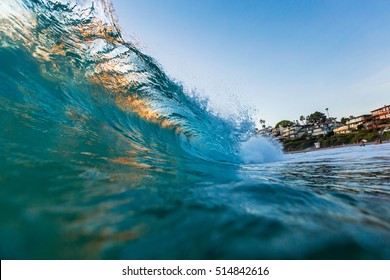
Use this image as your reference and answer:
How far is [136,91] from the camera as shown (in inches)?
280

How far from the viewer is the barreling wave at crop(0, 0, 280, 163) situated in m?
4.45

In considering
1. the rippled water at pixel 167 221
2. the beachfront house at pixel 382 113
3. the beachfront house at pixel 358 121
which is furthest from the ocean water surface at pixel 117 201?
the beachfront house at pixel 358 121

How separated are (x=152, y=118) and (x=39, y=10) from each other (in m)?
3.72

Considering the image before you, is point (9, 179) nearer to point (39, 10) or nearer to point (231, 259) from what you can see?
point (231, 259)

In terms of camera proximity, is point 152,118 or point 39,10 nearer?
point 39,10

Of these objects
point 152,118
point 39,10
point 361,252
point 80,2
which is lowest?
point 361,252

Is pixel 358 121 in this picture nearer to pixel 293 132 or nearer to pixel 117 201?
pixel 293 132

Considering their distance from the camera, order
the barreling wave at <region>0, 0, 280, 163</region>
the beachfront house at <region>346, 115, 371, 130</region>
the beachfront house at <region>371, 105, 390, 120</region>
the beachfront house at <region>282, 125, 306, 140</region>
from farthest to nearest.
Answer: the beachfront house at <region>282, 125, 306, 140</region> < the beachfront house at <region>346, 115, 371, 130</region> < the beachfront house at <region>371, 105, 390, 120</region> < the barreling wave at <region>0, 0, 280, 163</region>

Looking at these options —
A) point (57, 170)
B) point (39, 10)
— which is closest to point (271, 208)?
point (57, 170)

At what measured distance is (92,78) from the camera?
5984 millimetres

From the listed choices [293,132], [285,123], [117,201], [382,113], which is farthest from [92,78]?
[285,123]

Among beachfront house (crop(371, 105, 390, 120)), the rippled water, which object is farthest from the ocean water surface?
beachfront house (crop(371, 105, 390, 120))

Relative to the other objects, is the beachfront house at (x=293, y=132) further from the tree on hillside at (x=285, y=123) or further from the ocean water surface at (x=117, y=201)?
the ocean water surface at (x=117, y=201)

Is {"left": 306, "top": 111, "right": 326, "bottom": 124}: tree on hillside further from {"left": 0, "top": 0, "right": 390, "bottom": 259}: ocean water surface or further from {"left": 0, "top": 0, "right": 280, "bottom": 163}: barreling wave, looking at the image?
{"left": 0, "top": 0, "right": 390, "bottom": 259}: ocean water surface
